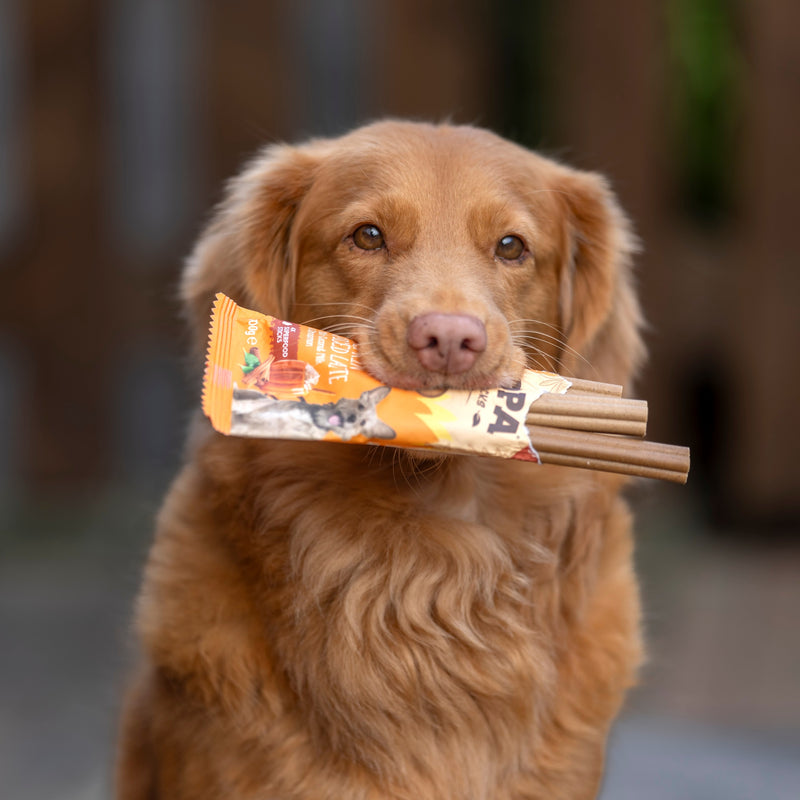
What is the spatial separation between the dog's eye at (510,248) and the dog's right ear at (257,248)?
1.66 ft

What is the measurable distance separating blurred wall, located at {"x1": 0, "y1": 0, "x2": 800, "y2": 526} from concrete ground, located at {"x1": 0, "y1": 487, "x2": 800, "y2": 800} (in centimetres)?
44

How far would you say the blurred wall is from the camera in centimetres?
667

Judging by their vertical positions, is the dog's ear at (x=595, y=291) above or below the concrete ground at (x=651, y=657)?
above

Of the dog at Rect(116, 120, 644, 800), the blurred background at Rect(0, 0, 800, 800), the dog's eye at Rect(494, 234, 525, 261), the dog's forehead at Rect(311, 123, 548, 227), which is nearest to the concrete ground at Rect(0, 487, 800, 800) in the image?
the blurred background at Rect(0, 0, 800, 800)

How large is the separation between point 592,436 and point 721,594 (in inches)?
167

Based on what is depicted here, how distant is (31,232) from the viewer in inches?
266

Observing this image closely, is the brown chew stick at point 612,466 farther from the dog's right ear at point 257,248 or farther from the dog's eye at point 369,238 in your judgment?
the dog's right ear at point 257,248

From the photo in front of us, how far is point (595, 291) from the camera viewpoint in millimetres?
→ 2896

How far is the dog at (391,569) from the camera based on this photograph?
2488 mm

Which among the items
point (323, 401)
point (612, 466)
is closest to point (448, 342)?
point (323, 401)


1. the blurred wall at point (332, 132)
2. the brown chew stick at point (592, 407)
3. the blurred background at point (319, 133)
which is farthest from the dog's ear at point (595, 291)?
the blurred wall at point (332, 132)

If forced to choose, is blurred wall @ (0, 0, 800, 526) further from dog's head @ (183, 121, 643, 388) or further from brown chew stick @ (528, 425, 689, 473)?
brown chew stick @ (528, 425, 689, 473)

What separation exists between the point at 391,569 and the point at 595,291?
899 mm

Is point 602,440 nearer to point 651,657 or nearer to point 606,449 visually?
point 606,449
